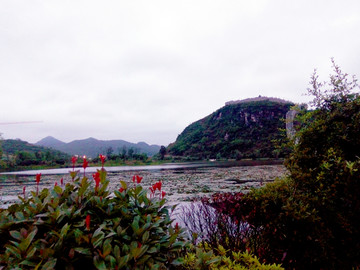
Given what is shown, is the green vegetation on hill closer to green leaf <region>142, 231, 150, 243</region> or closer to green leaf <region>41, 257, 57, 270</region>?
green leaf <region>142, 231, 150, 243</region>

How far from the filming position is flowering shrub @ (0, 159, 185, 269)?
4.54 ft

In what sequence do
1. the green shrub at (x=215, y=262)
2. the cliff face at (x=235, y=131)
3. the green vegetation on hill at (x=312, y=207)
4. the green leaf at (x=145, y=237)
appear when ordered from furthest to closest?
1. the cliff face at (x=235, y=131)
2. the green vegetation on hill at (x=312, y=207)
3. the green shrub at (x=215, y=262)
4. the green leaf at (x=145, y=237)

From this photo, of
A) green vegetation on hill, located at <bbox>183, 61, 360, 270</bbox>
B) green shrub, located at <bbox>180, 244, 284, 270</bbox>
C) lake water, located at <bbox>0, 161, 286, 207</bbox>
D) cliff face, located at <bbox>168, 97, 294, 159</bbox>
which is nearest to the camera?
green shrub, located at <bbox>180, 244, 284, 270</bbox>

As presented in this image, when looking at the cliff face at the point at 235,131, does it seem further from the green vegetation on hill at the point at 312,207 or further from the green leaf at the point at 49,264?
the green leaf at the point at 49,264

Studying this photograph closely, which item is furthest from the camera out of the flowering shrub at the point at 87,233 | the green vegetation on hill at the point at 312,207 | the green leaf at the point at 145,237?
the green vegetation on hill at the point at 312,207

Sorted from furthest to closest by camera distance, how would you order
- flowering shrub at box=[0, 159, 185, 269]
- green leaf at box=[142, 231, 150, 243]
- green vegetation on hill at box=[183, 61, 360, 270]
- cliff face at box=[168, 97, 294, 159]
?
cliff face at box=[168, 97, 294, 159] < green vegetation on hill at box=[183, 61, 360, 270] < green leaf at box=[142, 231, 150, 243] < flowering shrub at box=[0, 159, 185, 269]

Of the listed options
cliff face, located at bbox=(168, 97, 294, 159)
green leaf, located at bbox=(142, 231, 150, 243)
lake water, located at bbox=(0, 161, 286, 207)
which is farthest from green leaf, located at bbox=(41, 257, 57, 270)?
cliff face, located at bbox=(168, 97, 294, 159)

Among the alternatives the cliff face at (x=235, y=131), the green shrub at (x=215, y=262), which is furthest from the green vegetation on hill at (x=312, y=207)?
the cliff face at (x=235, y=131)

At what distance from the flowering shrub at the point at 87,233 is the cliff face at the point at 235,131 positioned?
79.4m

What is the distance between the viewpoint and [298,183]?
3.45 metres

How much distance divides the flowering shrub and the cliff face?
7939 centimetres

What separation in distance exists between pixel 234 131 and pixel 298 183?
375 ft

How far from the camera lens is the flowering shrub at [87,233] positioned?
54.5 inches

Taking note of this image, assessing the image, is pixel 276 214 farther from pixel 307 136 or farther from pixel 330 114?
pixel 330 114
